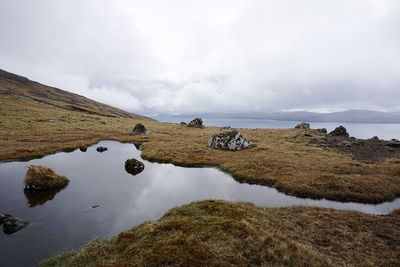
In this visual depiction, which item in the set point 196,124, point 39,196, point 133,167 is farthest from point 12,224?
point 196,124

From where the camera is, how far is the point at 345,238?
2219 centimetres

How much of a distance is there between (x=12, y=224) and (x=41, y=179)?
12.4 meters

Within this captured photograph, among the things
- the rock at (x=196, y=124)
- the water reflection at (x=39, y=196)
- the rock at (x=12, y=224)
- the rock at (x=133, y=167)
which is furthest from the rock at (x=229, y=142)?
the rock at (x=196, y=124)

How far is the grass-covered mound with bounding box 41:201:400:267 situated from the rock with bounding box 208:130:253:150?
38897 millimetres

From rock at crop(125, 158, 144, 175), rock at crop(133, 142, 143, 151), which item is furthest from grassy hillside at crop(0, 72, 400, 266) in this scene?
rock at crop(133, 142, 143, 151)

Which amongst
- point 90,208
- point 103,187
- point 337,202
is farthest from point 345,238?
point 103,187

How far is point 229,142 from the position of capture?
65750 mm

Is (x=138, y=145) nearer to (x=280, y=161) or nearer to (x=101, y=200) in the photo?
(x=280, y=161)

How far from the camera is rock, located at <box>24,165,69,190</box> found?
3616 cm

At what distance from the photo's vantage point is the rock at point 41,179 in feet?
119

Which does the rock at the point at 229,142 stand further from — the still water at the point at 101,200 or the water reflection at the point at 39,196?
the water reflection at the point at 39,196

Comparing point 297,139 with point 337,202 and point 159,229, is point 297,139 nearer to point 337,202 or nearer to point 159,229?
point 337,202

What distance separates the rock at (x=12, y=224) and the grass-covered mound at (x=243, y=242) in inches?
299

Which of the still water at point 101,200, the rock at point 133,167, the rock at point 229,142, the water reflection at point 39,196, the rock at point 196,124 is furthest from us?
the rock at point 196,124
